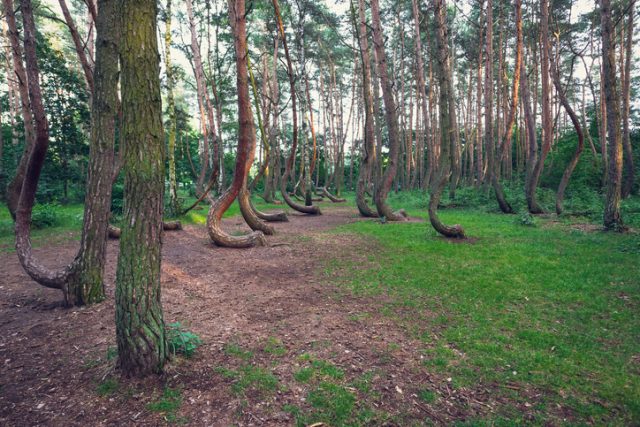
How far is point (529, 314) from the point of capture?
13.2ft

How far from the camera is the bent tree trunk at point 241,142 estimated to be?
24.1 feet

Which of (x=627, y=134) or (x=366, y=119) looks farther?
(x=627, y=134)

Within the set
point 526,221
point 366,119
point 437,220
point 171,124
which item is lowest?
point 526,221

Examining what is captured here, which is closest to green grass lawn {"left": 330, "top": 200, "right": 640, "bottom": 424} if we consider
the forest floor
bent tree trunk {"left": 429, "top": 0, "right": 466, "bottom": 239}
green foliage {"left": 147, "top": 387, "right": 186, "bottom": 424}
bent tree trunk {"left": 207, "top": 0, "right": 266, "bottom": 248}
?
the forest floor

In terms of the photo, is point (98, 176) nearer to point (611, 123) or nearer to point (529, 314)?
point (529, 314)

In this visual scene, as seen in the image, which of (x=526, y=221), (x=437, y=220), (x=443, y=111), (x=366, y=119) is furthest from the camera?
(x=366, y=119)

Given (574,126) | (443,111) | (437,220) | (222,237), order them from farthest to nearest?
(574,126) < (437,220) < (222,237) < (443,111)

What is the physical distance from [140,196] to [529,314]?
14.4ft

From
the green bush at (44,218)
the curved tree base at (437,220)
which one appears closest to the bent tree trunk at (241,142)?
the curved tree base at (437,220)

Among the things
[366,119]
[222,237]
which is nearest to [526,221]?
[366,119]

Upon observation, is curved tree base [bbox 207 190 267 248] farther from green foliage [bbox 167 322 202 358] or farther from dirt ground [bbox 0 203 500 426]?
green foliage [bbox 167 322 202 358]

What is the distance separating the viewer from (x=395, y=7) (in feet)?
67.9

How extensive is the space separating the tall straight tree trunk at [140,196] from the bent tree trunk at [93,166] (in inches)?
59.4

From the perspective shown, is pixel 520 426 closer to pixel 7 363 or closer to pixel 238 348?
pixel 238 348
